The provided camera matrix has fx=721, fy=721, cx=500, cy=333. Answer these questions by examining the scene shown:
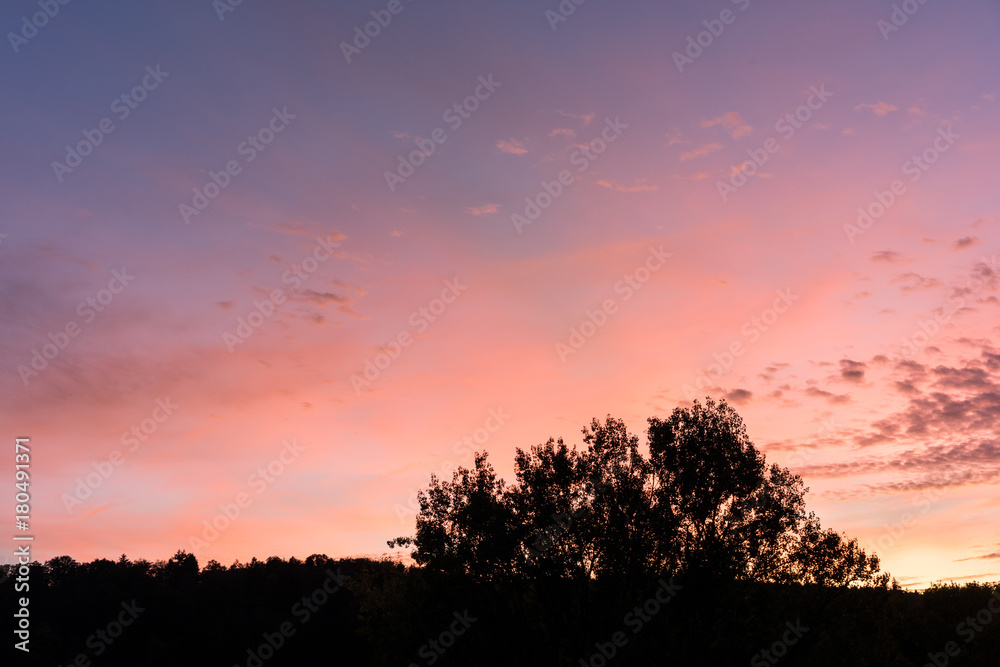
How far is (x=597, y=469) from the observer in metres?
52.3

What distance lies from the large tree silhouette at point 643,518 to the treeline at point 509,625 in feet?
4.44

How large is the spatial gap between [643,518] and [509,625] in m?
12.6

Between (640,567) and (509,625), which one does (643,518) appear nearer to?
(640,567)

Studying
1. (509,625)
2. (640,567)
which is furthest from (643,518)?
(509,625)

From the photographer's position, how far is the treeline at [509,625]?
4738 cm

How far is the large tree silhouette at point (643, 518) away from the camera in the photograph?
48250 millimetres

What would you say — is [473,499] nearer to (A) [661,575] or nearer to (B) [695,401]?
(A) [661,575]

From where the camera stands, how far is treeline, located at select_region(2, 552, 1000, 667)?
4738 cm

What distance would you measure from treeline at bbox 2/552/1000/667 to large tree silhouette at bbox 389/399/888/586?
1.35m

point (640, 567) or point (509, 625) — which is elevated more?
point (640, 567)

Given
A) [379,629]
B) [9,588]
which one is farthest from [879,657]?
[9,588]

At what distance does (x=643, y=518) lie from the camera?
49.6 metres

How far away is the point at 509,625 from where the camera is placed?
51.8m

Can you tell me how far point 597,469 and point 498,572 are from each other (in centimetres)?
1014
